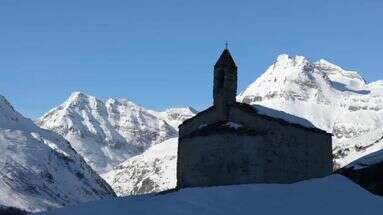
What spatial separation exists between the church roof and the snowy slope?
104 ft

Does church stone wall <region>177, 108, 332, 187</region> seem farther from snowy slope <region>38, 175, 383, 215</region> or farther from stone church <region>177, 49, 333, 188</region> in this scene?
snowy slope <region>38, 175, 383, 215</region>

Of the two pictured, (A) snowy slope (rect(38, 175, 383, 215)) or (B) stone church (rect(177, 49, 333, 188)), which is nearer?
(A) snowy slope (rect(38, 175, 383, 215))

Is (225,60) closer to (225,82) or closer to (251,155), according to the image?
(225,82)

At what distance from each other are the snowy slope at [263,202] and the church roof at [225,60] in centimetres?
3167

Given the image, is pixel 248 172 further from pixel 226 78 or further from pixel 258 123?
pixel 226 78

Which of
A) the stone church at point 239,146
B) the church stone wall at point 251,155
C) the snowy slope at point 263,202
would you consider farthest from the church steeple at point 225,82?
the snowy slope at point 263,202

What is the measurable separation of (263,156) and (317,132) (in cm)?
863

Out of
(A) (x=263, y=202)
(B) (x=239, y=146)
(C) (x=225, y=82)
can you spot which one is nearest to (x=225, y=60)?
(C) (x=225, y=82)

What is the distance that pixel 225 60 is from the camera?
6706 cm

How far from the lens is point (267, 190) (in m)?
35.1

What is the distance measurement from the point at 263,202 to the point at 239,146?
93.4 feet

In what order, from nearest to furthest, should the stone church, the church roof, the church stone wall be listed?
the church stone wall, the stone church, the church roof

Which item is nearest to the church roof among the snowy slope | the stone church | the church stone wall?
the stone church

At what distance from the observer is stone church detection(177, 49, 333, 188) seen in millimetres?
61000
